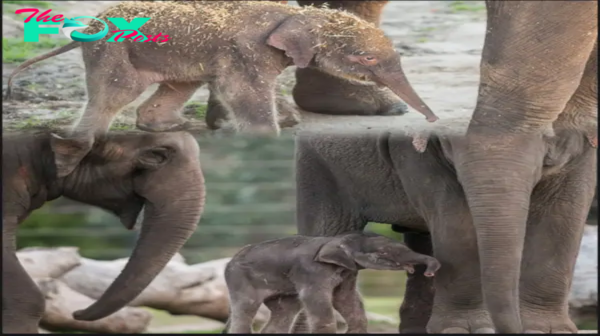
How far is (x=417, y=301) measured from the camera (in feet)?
14.8

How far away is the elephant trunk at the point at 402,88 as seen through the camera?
170 inches

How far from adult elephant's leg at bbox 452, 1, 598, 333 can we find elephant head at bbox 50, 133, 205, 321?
31.0 inches

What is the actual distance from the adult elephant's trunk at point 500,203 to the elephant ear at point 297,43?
2.15 feet

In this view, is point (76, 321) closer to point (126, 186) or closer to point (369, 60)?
point (126, 186)

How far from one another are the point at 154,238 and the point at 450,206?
789 mm

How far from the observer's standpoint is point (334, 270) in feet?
12.2

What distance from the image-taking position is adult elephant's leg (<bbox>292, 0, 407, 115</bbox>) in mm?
4969

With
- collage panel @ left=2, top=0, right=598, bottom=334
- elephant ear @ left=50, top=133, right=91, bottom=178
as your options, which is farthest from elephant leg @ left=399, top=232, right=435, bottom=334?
elephant ear @ left=50, top=133, right=91, bottom=178

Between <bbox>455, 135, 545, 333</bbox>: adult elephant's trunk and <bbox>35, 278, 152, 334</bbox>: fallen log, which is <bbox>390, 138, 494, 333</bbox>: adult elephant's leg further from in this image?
<bbox>35, 278, 152, 334</bbox>: fallen log

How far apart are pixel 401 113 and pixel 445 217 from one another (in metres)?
0.81

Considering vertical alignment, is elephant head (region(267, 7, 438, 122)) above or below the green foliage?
above

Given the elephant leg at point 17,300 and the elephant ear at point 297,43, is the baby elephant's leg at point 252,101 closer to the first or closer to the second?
the elephant ear at point 297,43

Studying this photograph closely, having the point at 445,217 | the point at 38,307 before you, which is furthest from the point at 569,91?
the point at 38,307

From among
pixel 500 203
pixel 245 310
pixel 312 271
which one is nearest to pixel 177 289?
pixel 245 310
